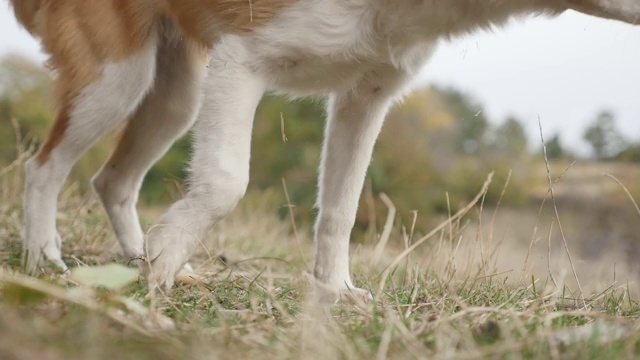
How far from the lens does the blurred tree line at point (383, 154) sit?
1569 centimetres

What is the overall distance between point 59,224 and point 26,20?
1564mm

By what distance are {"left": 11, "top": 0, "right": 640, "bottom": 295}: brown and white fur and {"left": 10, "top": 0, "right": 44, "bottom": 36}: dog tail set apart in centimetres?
1

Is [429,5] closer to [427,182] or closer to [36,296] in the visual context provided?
[36,296]

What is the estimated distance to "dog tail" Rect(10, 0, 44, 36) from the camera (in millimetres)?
4004

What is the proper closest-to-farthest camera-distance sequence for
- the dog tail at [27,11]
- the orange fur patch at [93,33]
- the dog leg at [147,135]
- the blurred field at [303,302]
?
1. the blurred field at [303,302]
2. the orange fur patch at [93,33]
3. the dog tail at [27,11]
4. the dog leg at [147,135]

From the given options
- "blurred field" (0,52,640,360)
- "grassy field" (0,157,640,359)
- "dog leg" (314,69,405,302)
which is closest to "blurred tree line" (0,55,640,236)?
"blurred field" (0,52,640,360)

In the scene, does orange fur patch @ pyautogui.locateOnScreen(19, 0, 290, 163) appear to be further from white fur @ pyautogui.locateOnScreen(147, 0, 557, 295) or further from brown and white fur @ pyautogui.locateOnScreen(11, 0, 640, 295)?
white fur @ pyautogui.locateOnScreen(147, 0, 557, 295)

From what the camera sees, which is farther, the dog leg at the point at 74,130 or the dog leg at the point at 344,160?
the dog leg at the point at 74,130

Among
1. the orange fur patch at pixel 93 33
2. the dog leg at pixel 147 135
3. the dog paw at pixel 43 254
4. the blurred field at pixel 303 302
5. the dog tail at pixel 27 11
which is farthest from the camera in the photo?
the dog leg at pixel 147 135

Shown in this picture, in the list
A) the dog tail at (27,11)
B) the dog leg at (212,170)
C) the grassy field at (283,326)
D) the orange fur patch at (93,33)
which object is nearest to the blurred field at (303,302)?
the grassy field at (283,326)

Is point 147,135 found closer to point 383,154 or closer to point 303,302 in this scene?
point 303,302

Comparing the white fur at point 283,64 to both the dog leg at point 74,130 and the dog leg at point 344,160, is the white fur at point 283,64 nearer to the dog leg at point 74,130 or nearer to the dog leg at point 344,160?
the dog leg at point 344,160

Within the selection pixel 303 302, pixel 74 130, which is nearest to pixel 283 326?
pixel 303 302

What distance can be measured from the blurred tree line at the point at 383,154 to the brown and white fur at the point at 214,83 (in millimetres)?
7382
